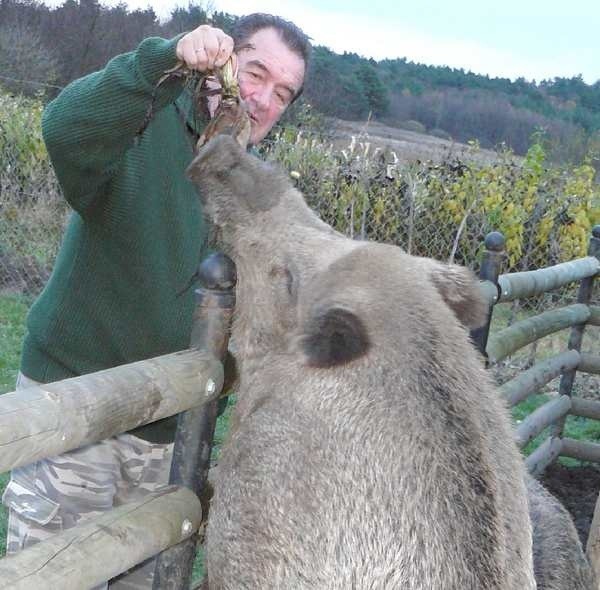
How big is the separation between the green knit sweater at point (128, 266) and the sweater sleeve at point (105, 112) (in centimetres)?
5

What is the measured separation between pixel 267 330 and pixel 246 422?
30 centimetres

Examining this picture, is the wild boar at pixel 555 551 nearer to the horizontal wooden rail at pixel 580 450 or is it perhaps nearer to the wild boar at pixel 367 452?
the wild boar at pixel 367 452

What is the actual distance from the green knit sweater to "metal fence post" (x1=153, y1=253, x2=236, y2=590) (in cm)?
40

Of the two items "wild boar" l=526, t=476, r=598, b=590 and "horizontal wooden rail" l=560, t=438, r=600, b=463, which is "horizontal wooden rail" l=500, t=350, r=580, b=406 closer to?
"horizontal wooden rail" l=560, t=438, r=600, b=463

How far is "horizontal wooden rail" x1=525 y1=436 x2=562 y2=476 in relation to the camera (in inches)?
248

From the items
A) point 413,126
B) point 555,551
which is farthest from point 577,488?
→ point 413,126

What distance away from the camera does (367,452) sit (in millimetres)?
2102

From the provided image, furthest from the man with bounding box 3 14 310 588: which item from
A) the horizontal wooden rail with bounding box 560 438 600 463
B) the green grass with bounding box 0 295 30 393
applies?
the horizontal wooden rail with bounding box 560 438 600 463

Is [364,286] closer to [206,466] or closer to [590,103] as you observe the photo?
[206,466]

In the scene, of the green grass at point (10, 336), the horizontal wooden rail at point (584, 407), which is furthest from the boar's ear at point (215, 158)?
the horizontal wooden rail at point (584, 407)

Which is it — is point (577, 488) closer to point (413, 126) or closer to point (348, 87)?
point (348, 87)

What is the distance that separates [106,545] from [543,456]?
517 centimetres

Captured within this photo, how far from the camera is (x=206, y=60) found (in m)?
2.43

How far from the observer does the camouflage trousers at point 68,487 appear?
288 cm
